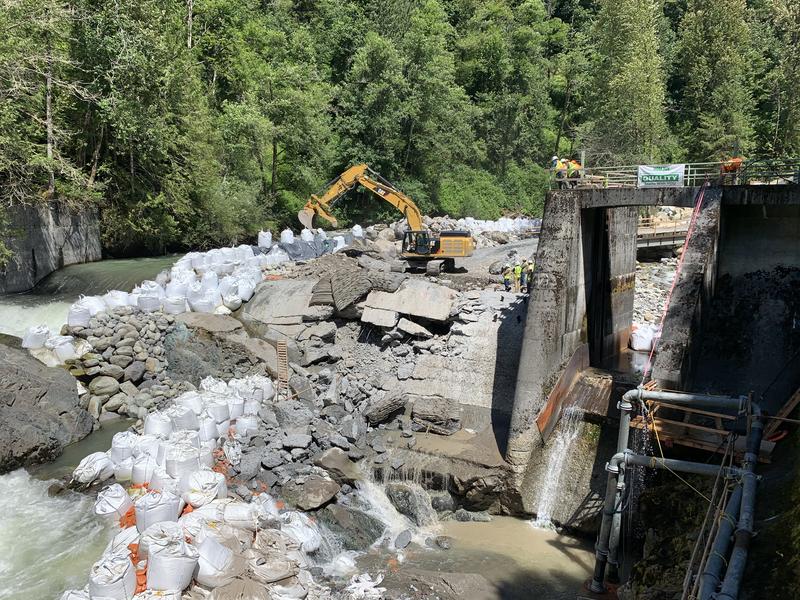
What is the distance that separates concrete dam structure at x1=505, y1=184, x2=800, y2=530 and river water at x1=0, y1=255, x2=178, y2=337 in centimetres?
1159

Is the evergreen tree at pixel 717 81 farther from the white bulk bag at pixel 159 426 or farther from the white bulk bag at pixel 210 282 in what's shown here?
the white bulk bag at pixel 159 426

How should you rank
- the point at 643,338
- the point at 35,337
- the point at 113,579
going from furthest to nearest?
the point at 643,338
the point at 35,337
the point at 113,579

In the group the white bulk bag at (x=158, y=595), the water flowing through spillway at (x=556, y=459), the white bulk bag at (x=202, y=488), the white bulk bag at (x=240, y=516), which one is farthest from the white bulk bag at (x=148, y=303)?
the water flowing through spillway at (x=556, y=459)

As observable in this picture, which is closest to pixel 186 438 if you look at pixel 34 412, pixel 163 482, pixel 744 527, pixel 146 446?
pixel 146 446

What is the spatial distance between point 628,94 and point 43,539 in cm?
3141

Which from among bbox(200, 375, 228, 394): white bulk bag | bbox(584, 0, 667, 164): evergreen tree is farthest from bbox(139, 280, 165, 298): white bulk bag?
bbox(584, 0, 667, 164): evergreen tree

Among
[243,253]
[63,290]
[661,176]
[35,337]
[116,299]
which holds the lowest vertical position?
[35,337]

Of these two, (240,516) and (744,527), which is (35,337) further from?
(744,527)

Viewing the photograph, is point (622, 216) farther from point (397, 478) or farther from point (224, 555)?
point (224, 555)

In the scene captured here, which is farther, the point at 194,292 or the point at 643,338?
the point at 643,338

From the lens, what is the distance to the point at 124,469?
1020cm

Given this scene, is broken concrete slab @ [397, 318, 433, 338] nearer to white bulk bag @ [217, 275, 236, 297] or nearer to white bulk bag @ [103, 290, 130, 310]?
white bulk bag @ [217, 275, 236, 297]

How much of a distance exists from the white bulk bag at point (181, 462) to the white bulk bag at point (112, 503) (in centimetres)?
75

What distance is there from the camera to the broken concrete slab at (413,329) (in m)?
15.2
